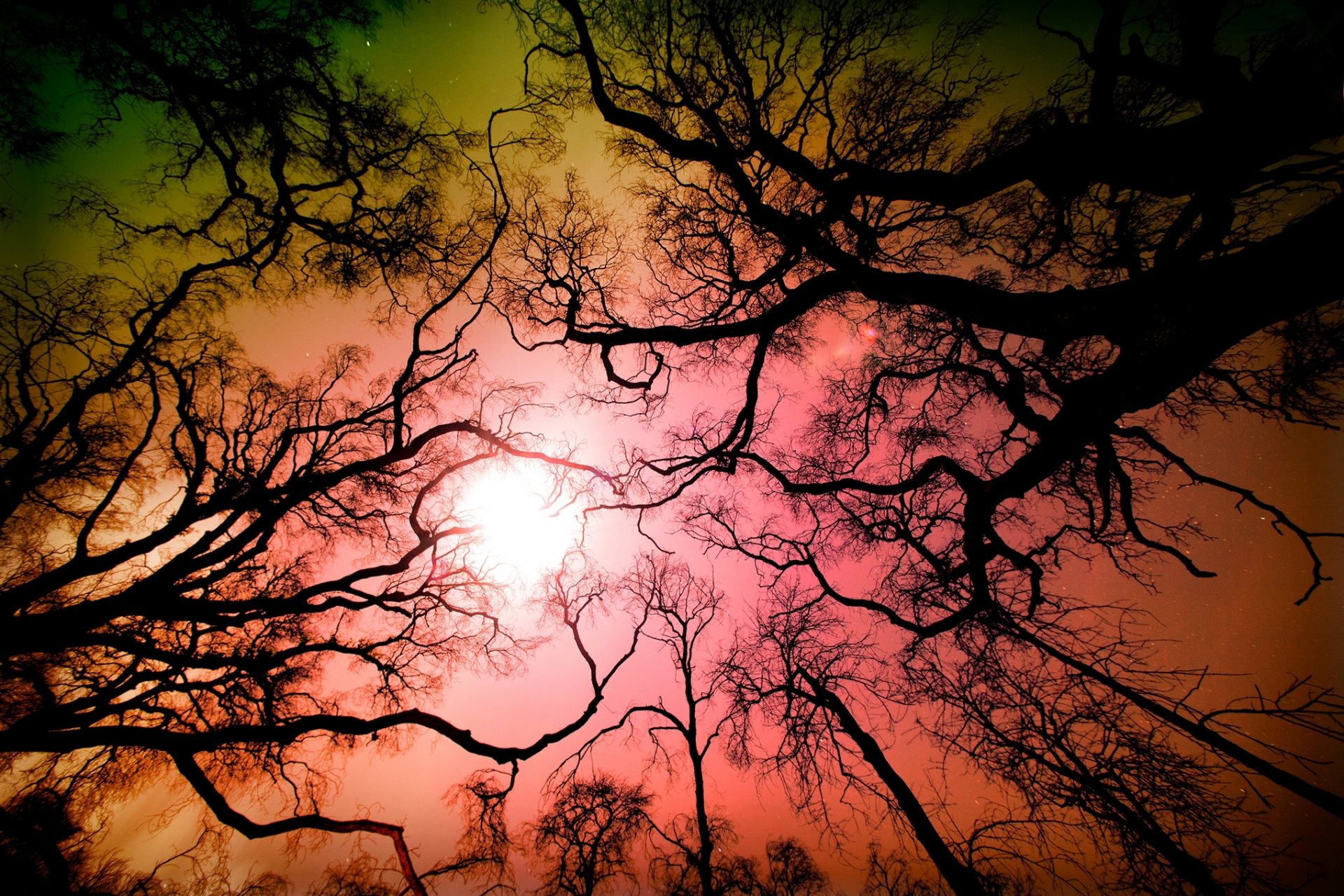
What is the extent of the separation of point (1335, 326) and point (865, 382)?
4.82 m

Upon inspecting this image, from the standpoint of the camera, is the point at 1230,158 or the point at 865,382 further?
the point at 865,382

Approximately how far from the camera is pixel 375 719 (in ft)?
17.5

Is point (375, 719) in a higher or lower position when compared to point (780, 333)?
lower

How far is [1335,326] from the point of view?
4.43m

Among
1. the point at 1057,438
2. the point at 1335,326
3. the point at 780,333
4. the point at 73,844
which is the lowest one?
the point at 73,844

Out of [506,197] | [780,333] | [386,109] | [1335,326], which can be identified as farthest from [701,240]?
[1335,326]

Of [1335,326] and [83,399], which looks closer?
[1335,326]

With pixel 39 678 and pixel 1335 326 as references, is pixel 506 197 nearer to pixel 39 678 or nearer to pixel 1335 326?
pixel 39 678

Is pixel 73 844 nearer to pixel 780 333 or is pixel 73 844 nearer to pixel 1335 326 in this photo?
pixel 780 333

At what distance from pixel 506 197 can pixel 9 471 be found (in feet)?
25.5

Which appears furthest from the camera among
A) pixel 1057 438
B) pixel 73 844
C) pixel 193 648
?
pixel 73 844

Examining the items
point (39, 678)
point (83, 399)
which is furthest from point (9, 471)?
point (39, 678)

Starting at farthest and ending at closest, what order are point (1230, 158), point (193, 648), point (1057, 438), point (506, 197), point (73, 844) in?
point (73, 844)
point (506, 197)
point (193, 648)
point (1057, 438)
point (1230, 158)

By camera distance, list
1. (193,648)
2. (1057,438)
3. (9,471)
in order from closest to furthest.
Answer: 1. (1057,438)
2. (9,471)
3. (193,648)
